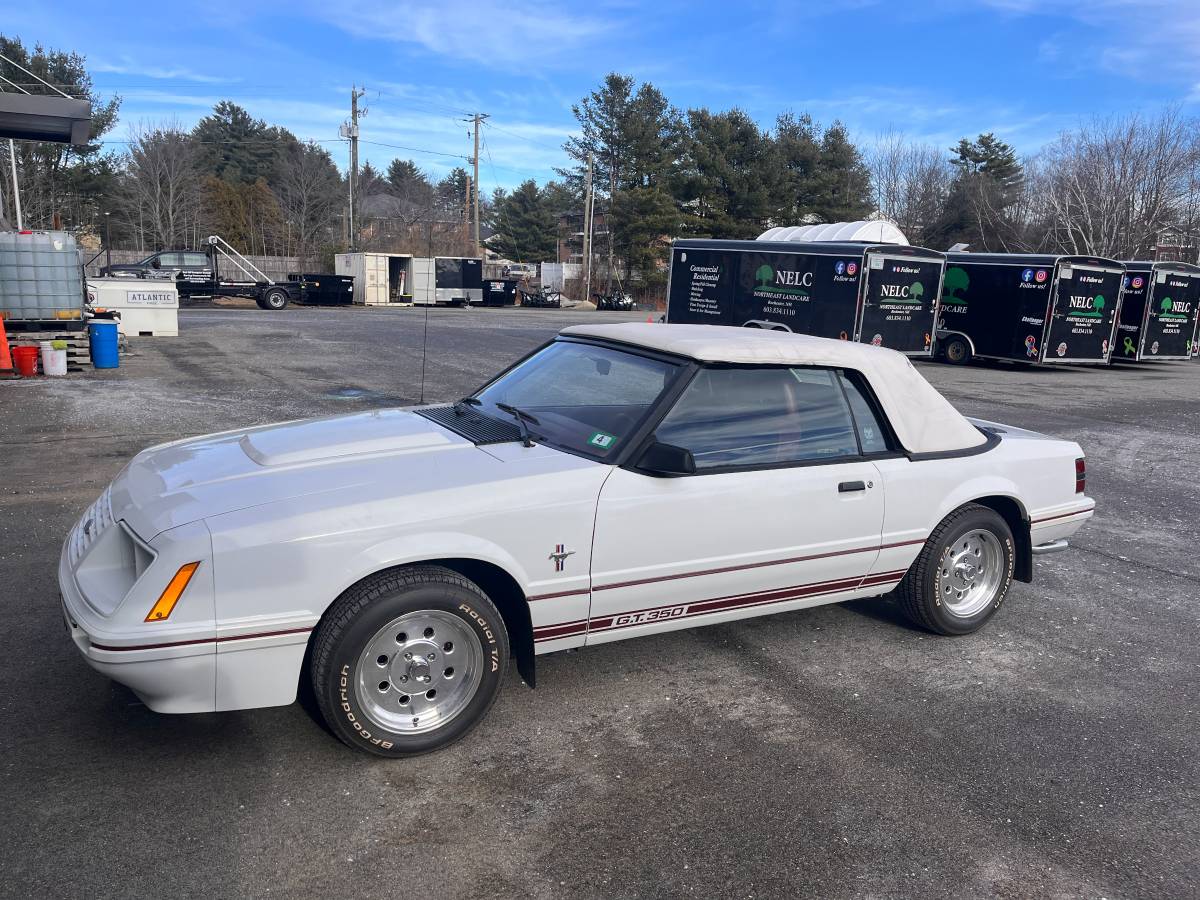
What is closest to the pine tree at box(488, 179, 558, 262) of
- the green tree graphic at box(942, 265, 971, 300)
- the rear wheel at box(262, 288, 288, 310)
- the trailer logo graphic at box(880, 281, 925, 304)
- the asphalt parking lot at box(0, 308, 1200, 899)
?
the rear wheel at box(262, 288, 288, 310)

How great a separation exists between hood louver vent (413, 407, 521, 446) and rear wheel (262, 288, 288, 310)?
32.7m

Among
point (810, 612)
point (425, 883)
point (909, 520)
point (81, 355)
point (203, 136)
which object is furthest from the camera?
point (203, 136)

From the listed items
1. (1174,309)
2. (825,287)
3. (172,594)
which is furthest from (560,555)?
(1174,309)

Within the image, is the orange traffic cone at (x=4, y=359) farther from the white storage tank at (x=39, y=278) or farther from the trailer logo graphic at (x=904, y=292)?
the trailer logo graphic at (x=904, y=292)

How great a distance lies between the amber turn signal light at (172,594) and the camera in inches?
112

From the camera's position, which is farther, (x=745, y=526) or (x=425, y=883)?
(x=745, y=526)

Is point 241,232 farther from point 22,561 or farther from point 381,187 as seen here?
point 22,561

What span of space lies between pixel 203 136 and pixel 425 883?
76.2 m

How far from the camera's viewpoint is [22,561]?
5.21 meters

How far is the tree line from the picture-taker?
42.6 meters

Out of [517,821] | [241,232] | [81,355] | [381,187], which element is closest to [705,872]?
[517,821]

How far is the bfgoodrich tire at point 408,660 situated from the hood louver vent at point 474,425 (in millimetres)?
735

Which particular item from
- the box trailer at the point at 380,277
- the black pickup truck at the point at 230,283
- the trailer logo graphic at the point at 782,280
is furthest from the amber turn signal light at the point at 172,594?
the box trailer at the point at 380,277

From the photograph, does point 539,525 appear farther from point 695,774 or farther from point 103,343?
point 103,343
